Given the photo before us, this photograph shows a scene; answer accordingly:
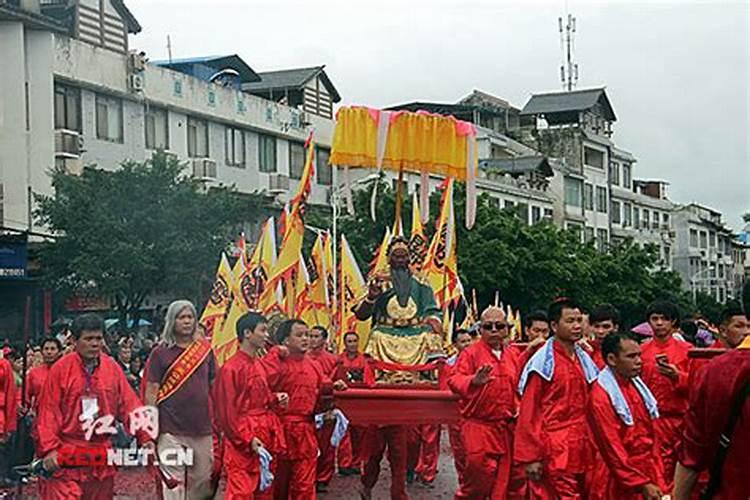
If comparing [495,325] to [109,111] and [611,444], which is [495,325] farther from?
[109,111]

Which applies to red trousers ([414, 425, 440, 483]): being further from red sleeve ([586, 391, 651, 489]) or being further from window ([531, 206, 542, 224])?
window ([531, 206, 542, 224])

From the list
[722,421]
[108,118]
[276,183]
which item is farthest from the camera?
[276,183]

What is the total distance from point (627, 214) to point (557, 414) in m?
55.1

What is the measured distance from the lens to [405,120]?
10.6 meters

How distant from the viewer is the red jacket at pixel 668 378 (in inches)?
323

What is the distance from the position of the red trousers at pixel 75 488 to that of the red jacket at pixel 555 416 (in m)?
2.73

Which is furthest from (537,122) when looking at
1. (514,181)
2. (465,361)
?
(465,361)

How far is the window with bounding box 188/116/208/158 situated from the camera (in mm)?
27750

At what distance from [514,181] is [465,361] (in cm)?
3757

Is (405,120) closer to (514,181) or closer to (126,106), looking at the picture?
(126,106)

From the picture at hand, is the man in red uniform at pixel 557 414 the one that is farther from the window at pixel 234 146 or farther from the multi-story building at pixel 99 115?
the window at pixel 234 146

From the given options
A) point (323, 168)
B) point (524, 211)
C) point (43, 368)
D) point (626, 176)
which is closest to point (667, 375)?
point (43, 368)

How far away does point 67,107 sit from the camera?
23562mm

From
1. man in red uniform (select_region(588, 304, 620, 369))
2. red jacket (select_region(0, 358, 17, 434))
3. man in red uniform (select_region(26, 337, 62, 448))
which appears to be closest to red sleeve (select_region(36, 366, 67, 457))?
red jacket (select_region(0, 358, 17, 434))
